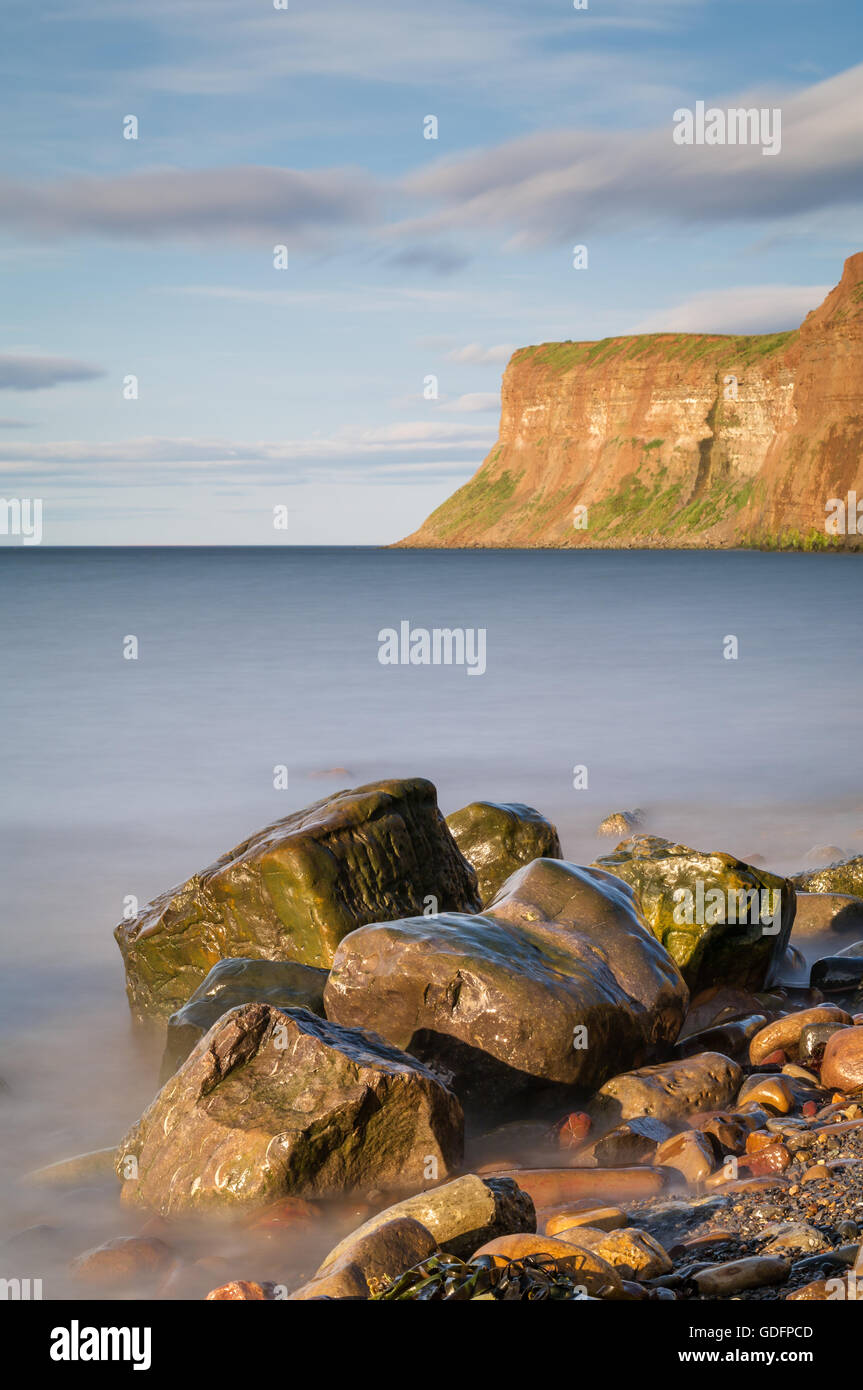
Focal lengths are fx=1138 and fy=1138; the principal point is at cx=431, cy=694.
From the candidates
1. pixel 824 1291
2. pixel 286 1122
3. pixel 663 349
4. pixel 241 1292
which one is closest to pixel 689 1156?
pixel 824 1291

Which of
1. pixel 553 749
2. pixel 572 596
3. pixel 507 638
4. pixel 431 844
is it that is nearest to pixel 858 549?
pixel 572 596

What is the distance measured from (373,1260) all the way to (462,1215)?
1.23 ft

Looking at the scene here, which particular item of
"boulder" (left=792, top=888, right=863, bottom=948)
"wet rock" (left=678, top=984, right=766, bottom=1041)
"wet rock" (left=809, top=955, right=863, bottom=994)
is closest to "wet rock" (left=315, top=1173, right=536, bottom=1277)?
"wet rock" (left=678, top=984, right=766, bottom=1041)

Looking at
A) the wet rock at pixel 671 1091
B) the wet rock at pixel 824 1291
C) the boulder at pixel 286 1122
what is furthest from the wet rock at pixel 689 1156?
the wet rock at pixel 824 1291

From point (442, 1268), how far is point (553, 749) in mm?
12477

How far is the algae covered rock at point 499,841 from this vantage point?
8.06 m

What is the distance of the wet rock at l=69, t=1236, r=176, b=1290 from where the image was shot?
13.6 ft

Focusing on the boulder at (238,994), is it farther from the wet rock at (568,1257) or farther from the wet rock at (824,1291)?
the wet rock at (824,1291)

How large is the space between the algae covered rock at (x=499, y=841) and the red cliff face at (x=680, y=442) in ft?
254

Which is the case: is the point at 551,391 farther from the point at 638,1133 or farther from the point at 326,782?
the point at 638,1133

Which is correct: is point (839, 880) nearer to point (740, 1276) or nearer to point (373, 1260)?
point (740, 1276)

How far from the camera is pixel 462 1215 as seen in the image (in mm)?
3795

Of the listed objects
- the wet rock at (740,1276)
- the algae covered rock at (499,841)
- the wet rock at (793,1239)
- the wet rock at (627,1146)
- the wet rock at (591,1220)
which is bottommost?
the wet rock at (627,1146)

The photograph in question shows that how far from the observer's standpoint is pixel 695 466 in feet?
385
